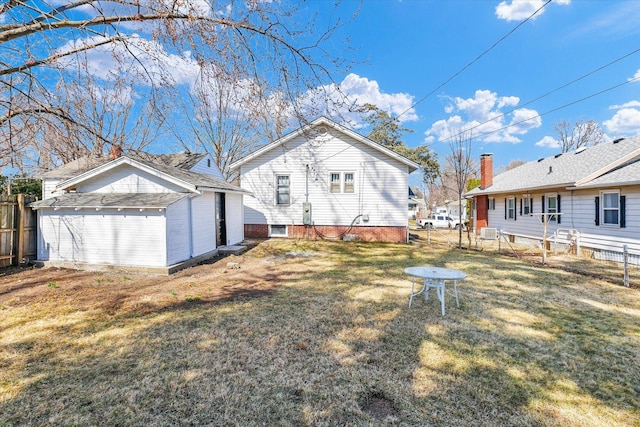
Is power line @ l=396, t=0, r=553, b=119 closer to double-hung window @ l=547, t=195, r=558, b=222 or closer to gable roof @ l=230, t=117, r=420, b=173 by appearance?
gable roof @ l=230, t=117, r=420, b=173

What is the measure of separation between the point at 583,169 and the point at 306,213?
12.4 meters

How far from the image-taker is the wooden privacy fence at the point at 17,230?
886 centimetres

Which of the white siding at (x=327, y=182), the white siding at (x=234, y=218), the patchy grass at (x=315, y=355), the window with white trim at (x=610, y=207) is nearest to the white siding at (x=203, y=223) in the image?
the white siding at (x=234, y=218)

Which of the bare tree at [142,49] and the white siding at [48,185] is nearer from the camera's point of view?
the bare tree at [142,49]

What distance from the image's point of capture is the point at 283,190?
1578 centimetres

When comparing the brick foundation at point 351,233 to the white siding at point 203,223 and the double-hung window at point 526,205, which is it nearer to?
the white siding at point 203,223

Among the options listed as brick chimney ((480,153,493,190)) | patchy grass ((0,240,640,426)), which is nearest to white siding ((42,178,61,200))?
patchy grass ((0,240,640,426))

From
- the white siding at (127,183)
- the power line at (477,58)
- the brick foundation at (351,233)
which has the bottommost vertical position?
the brick foundation at (351,233)

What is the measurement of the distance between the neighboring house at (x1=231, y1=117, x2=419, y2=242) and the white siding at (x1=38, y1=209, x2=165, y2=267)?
721cm

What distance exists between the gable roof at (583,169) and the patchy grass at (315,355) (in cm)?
603

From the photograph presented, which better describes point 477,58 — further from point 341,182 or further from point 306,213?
point 306,213

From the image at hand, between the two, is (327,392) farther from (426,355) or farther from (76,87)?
(76,87)

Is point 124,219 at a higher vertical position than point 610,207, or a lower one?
lower

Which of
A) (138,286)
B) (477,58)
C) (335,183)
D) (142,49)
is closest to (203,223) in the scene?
(138,286)
